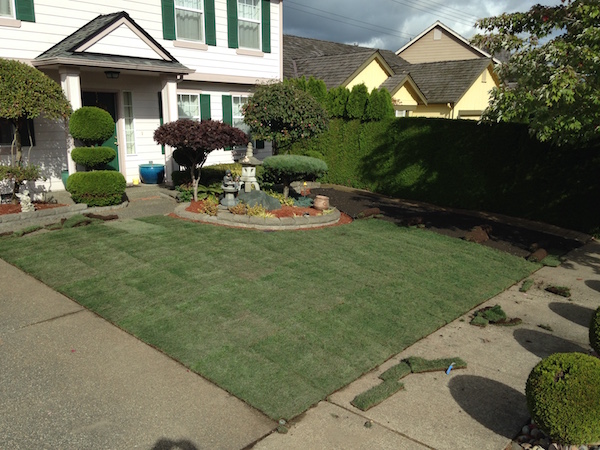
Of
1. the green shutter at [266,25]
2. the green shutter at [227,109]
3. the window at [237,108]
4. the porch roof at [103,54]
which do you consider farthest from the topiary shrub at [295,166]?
the green shutter at [266,25]

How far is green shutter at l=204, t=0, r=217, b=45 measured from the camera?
16.4 m

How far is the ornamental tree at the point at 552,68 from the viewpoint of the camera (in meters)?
8.11

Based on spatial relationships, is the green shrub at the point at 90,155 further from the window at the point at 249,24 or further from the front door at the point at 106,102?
the window at the point at 249,24

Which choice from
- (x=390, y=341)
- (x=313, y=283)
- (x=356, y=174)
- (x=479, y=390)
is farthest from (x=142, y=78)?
(x=479, y=390)

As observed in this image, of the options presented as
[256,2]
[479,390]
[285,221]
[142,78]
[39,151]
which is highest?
[256,2]

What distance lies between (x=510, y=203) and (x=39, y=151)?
1310cm

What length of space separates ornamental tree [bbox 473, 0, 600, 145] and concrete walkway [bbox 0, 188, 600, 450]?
3933 millimetres

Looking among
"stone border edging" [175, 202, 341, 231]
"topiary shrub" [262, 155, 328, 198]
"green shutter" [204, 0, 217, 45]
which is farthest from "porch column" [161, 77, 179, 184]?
"stone border edging" [175, 202, 341, 231]

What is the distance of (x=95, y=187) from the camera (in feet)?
39.1

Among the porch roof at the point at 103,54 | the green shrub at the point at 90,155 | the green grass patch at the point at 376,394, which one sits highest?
the porch roof at the point at 103,54

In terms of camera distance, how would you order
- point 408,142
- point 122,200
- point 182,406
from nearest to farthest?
point 182,406, point 122,200, point 408,142

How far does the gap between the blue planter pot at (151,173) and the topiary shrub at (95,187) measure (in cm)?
361

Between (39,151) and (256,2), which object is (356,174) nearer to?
(256,2)

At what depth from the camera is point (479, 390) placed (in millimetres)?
5262
